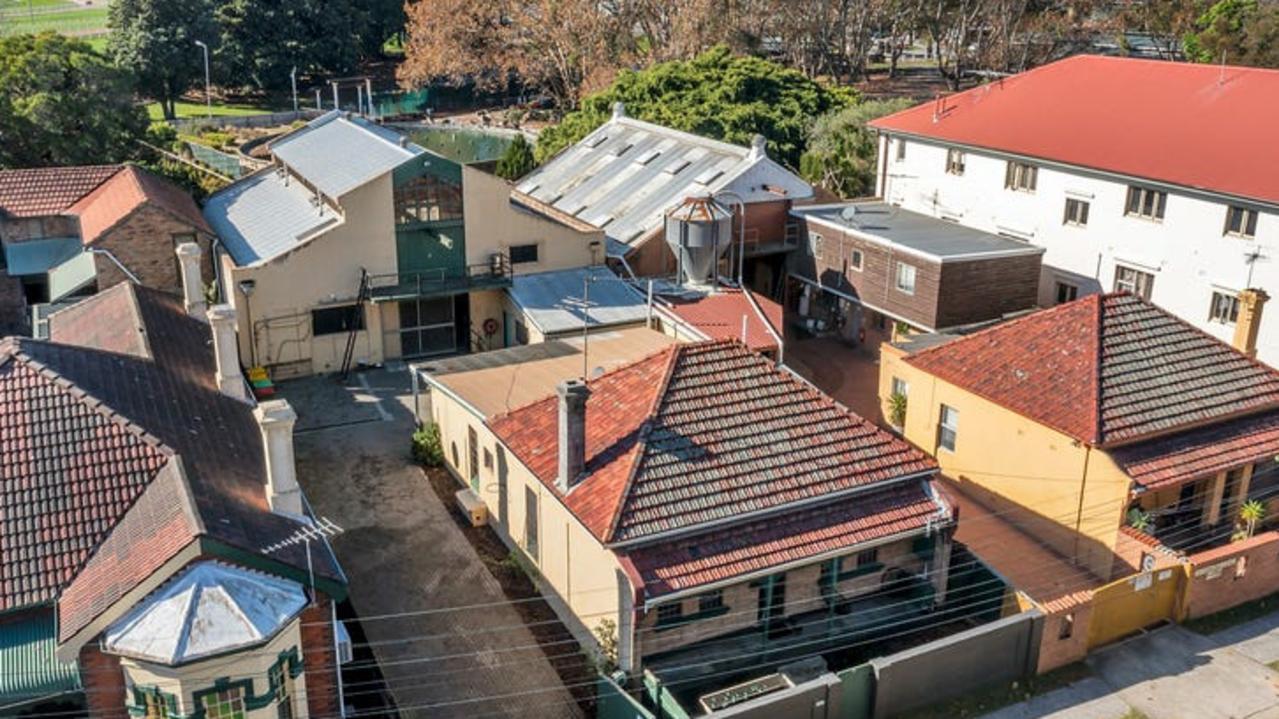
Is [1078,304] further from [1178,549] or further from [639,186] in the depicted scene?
[639,186]

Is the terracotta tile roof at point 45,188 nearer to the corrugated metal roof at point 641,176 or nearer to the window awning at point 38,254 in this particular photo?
the window awning at point 38,254

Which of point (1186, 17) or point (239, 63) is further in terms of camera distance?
point (239, 63)

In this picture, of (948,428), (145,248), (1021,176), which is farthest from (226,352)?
(1021,176)

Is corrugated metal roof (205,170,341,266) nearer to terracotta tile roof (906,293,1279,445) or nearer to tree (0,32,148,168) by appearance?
tree (0,32,148,168)

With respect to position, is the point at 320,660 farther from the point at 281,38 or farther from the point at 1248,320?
the point at 281,38

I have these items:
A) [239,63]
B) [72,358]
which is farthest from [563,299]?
[239,63]

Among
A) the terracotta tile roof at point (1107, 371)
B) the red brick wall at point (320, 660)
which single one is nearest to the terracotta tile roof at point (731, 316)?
the terracotta tile roof at point (1107, 371)
